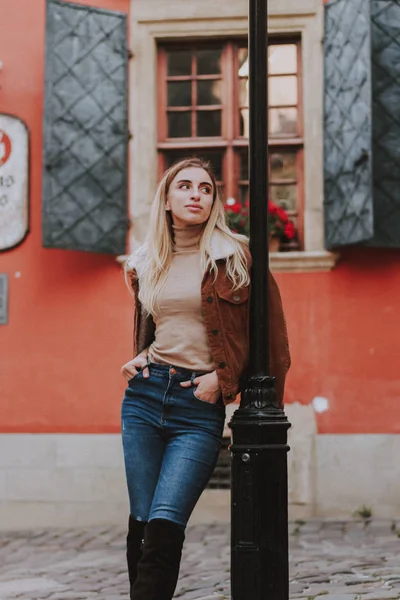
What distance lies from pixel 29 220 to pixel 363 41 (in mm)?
3100

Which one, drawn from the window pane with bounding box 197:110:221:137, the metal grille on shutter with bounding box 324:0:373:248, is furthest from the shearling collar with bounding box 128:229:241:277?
the window pane with bounding box 197:110:221:137

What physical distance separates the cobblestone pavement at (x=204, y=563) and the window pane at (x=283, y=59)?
380cm

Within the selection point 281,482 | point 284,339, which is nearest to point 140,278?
point 284,339

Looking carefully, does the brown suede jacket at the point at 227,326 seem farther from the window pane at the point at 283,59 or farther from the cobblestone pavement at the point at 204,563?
the window pane at the point at 283,59

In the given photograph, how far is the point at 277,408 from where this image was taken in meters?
3.79

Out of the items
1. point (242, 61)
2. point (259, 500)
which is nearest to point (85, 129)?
point (242, 61)

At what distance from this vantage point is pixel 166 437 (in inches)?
143

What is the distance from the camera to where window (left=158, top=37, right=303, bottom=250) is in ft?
28.4

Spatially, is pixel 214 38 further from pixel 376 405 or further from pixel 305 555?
pixel 305 555

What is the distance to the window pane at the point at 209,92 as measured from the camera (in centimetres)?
877

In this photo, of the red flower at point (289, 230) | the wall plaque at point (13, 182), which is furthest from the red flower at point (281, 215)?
the wall plaque at point (13, 182)

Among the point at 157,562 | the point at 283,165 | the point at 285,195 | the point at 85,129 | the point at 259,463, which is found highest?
the point at 85,129

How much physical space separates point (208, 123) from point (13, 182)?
1751mm

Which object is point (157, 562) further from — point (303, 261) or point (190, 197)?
point (303, 261)
